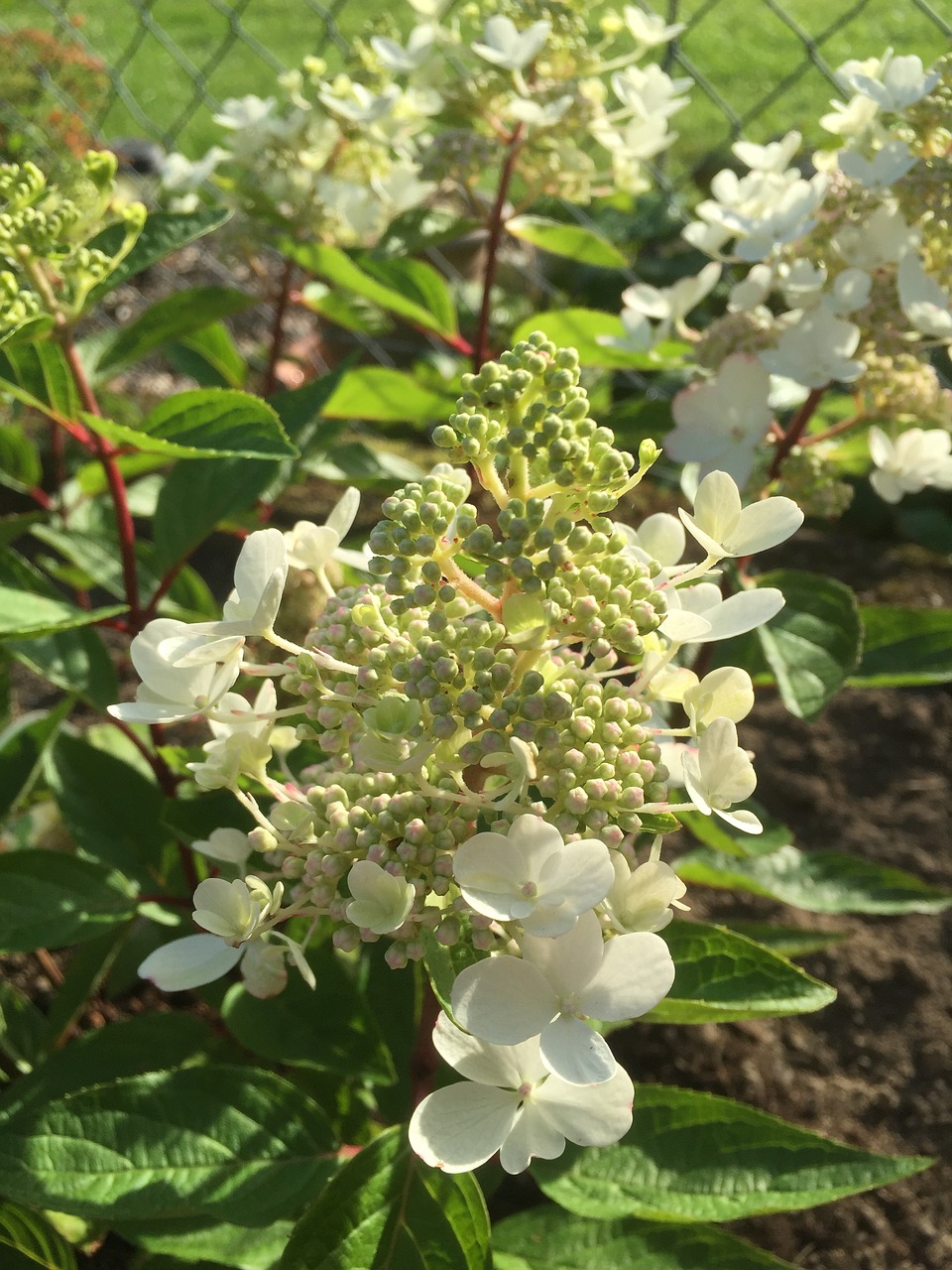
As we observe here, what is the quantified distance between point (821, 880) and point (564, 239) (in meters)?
0.86

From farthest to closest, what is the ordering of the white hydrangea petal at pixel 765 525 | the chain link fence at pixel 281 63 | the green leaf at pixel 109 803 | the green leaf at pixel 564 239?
1. the chain link fence at pixel 281 63
2. the green leaf at pixel 564 239
3. the green leaf at pixel 109 803
4. the white hydrangea petal at pixel 765 525

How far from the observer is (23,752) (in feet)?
4.25

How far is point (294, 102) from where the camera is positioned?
1.59 m

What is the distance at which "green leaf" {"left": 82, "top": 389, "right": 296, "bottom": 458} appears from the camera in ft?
3.30

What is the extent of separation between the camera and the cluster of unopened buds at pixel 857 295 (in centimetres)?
105

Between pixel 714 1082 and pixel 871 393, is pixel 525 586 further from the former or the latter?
pixel 714 1082

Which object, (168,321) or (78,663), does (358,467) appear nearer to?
(168,321)

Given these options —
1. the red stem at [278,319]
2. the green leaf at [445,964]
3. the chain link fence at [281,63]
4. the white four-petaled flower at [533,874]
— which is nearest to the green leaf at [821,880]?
the green leaf at [445,964]

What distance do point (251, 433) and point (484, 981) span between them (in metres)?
0.60

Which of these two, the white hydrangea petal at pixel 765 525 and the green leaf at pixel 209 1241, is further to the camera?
the green leaf at pixel 209 1241

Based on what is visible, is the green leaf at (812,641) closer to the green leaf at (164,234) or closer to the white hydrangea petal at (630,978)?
the white hydrangea petal at (630,978)

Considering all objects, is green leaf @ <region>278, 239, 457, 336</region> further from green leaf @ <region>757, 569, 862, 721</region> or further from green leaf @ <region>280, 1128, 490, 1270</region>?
green leaf @ <region>280, 1128, 490, 1270</region>

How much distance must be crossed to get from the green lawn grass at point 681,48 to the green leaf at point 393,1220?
260 centimetres

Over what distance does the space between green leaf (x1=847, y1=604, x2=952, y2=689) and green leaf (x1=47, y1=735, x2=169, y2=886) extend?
30.5 inches
